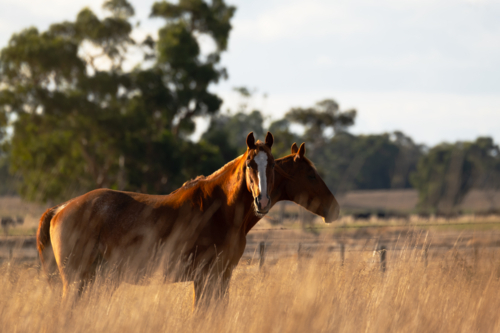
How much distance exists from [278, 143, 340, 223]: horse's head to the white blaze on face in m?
0.78

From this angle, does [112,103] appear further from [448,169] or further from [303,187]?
[448,169]

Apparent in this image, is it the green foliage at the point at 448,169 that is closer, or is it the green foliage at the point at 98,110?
the green foliage at the point at 98,110

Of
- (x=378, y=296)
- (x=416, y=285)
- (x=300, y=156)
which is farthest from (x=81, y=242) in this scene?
(x=416, y=285)

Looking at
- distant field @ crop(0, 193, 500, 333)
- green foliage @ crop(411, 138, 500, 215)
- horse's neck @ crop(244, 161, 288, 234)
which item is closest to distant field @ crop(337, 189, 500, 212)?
green foliage @ crop(411, 138, 500, 215)

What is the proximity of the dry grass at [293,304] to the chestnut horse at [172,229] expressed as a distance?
226 mm

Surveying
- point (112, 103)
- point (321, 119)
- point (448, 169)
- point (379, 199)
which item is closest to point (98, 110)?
point (112, 103)

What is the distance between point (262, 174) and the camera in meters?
4.38

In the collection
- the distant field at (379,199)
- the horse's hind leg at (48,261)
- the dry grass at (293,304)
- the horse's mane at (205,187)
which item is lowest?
the distant field at (379,199)

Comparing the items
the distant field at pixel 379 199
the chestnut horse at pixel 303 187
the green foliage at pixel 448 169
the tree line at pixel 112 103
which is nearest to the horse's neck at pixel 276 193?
the chestnut horse at pixel 303 187

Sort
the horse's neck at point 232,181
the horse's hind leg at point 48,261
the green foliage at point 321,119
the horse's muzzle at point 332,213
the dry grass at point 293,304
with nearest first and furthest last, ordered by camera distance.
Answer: the dry grass at point 293,304 < the horse's neck at point 232,181 < the horse's hind leg at point 48,261 < the horse's muzzle at point 332,213 < the green foliage at point 321,119

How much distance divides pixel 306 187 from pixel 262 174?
3.23ft

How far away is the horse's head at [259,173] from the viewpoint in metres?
4.29

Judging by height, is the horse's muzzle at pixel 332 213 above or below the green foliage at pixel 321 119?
below

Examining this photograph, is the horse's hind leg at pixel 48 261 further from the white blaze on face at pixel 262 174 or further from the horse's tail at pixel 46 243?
the white blaze on face at pixel 262 174
